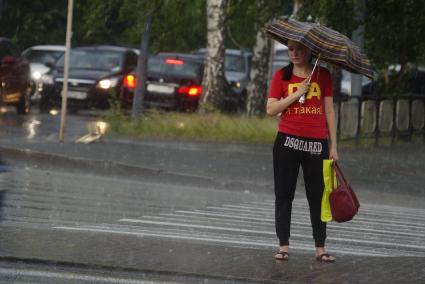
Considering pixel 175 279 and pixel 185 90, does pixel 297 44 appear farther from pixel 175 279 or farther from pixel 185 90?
pixel 185 90

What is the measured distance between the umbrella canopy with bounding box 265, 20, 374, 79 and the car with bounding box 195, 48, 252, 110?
26162 mm

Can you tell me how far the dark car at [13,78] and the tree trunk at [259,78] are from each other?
5220 millimetres

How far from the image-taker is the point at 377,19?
2772cm

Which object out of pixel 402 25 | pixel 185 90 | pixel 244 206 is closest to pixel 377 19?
pixel 402 25

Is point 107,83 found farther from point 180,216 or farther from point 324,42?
point 324,42

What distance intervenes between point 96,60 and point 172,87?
3610 mm

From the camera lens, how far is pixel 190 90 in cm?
3556

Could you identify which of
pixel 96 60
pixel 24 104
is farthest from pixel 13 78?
pixel 96 60

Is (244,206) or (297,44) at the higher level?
(297,44)

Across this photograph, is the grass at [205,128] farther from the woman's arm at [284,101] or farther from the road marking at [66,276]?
the road marking at [66,276]

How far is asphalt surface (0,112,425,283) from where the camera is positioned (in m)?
9.28

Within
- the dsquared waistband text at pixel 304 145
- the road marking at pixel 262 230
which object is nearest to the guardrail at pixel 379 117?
the road marking at pixel 262 230

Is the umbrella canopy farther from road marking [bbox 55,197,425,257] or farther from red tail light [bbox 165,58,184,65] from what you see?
red tail light [bbox 165,58,184,65]

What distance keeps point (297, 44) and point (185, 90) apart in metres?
25.5
